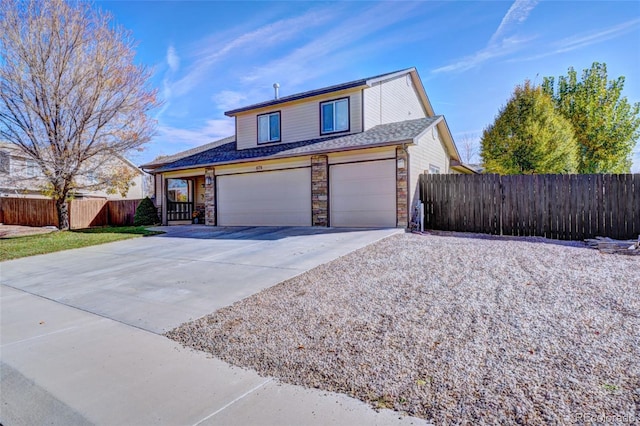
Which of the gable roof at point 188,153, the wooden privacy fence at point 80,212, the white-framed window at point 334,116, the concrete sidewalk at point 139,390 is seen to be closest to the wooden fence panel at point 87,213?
the wooden privacy fence at point 80,212

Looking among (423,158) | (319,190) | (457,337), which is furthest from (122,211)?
(457,337)

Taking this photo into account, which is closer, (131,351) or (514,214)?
(131,351)

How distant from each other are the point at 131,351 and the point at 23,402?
0.89 m

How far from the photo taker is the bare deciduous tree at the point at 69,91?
464 inches

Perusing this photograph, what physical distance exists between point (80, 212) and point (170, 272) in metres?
16.6

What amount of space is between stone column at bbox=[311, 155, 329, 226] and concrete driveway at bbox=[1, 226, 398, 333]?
64.0 inches

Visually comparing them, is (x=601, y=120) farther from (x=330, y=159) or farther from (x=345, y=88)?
(x=330, y=159)

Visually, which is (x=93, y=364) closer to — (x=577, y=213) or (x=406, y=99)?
(x=577, y=213)

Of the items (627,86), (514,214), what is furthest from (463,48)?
(627,86)

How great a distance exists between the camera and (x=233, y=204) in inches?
595

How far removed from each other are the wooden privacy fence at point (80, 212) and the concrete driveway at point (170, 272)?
412 inches

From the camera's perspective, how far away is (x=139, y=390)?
2811mm

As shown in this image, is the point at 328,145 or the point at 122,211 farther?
the point at 122,211

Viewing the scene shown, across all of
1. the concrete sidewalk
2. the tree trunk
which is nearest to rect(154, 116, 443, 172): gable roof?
the tree trunk
